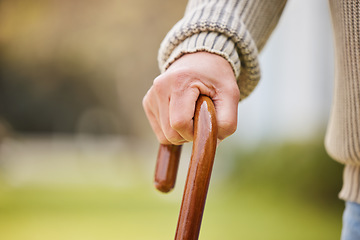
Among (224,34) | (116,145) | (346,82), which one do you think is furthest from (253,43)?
(116,145)

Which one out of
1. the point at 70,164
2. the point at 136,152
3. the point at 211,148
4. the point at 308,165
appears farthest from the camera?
the point at 136,152

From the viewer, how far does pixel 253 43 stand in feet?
2.15

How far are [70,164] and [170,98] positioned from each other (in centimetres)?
597

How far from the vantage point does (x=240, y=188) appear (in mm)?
4840

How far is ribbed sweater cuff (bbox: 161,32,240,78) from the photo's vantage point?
0.59 meters

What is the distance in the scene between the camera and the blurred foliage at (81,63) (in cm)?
738

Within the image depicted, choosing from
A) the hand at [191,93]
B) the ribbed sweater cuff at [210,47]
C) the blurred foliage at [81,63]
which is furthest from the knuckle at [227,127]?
the blurred foliage at [81,63]

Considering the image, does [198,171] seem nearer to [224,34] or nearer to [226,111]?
[226,111]

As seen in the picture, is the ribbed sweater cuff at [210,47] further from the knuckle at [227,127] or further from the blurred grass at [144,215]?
the blurred grass at [144,215]

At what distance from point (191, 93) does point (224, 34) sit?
144 millimetres

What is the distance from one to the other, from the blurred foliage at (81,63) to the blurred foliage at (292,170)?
3.30 m

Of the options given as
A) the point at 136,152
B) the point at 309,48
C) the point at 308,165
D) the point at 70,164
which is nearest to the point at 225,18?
the point at 308,165

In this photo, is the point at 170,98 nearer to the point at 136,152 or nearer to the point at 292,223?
the point at 292,223

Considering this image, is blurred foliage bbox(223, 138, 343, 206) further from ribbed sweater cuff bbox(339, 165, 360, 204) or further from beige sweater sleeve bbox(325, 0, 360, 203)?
beige sweater sleeve bbox(325, 0, 360, 203)
